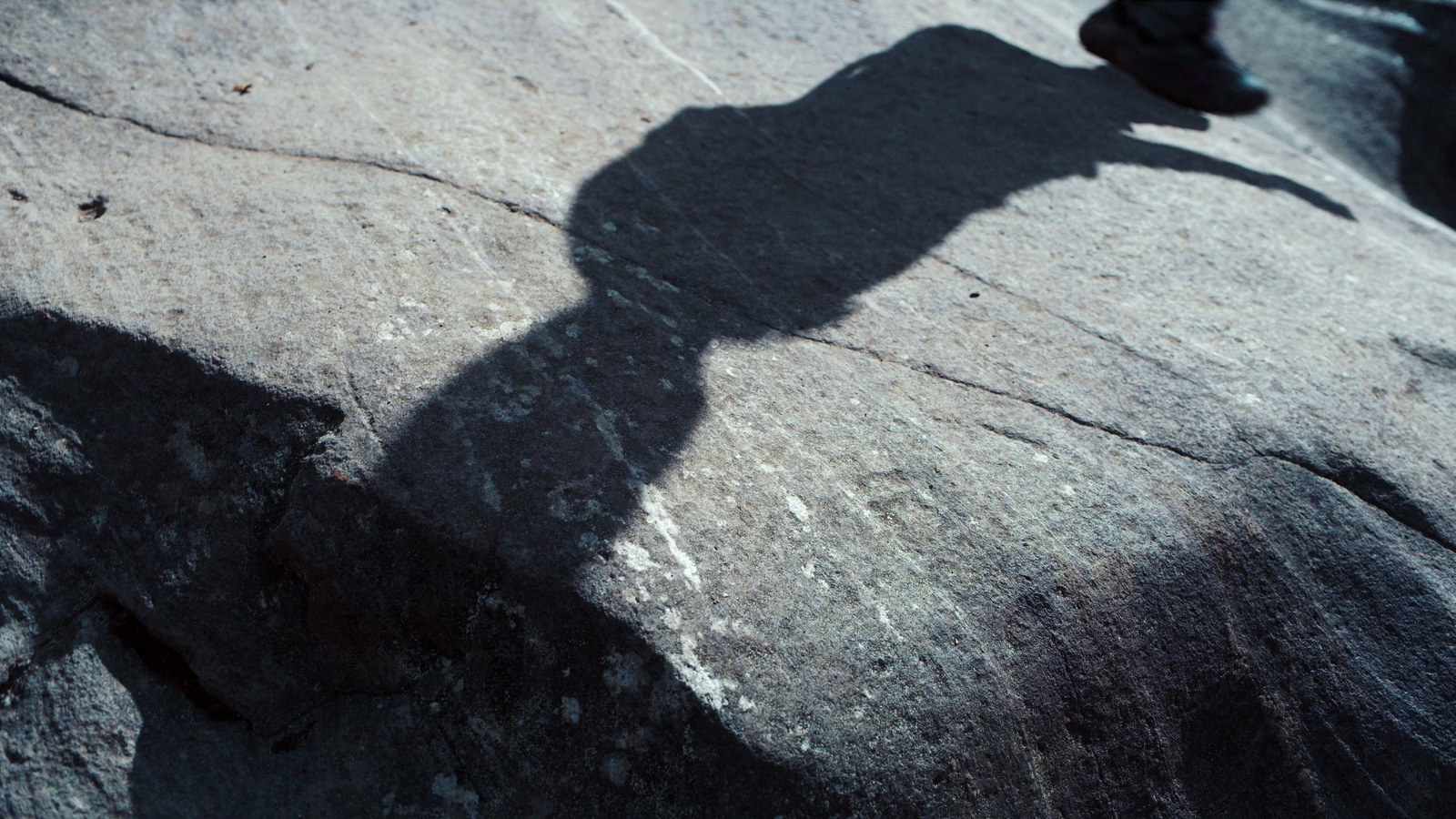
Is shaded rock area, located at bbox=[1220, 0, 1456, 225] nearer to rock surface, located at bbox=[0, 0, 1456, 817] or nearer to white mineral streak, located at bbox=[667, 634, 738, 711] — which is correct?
rock surface, located at bbox=[0, 0, 1456, 817]

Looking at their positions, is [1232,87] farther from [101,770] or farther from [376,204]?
[101,770]

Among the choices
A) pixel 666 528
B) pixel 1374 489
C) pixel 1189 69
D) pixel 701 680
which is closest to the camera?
pixel 701 680

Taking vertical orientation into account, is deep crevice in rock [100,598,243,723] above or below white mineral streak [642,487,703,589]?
below

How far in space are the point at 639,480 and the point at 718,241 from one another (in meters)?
0.84

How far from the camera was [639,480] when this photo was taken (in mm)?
1531

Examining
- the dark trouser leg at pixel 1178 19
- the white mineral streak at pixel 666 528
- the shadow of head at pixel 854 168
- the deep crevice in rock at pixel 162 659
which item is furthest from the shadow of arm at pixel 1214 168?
the deep crevice in rock at pixel 162 659

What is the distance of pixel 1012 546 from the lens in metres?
1.61

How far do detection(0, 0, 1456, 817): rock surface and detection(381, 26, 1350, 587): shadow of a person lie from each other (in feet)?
0.03

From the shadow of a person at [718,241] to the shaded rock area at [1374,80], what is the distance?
5.63 ft

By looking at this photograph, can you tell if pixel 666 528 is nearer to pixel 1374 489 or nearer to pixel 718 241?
pixel 718 241

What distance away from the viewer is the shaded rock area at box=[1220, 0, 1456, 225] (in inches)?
183

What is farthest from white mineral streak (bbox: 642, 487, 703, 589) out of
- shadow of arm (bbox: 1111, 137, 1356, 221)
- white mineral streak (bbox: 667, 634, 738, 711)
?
shadow of arm (bbox: 1111, 137, 1356, 221)

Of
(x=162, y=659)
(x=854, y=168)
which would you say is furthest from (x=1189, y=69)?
(x=162, y=659)

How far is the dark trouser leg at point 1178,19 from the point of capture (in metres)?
3.76
